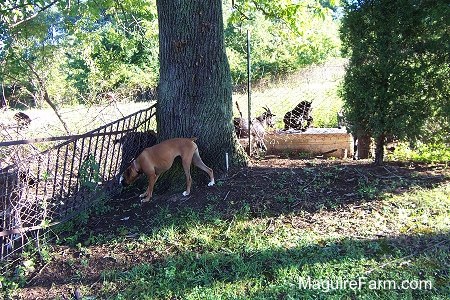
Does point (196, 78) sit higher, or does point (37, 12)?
point (37, 12)

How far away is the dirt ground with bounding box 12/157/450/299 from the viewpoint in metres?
3.72

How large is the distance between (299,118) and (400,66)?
3.10m

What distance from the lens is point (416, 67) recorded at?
16.3 feet

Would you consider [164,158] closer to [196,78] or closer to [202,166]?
[202,166]

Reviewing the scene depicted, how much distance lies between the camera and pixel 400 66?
4.98 m

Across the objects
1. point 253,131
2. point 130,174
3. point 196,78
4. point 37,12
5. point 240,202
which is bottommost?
point 240,202

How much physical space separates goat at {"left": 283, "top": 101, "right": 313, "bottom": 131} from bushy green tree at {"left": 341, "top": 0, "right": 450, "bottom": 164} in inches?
106

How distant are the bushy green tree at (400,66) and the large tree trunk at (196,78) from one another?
1.85 metres

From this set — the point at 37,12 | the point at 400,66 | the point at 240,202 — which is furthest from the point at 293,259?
the point at 37,12

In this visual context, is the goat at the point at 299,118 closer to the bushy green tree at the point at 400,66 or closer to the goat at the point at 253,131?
the goat at the point at 253,131

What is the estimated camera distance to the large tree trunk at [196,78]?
197 inches

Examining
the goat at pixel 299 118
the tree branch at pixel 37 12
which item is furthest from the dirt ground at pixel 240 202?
the tree branch at pixel 37 12

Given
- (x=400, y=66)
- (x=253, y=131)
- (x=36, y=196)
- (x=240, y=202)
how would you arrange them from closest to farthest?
1. (x=36, y=196)
2. (x=240, y=202)
3. (x=400, y=66)
4. (x=253, y=131)

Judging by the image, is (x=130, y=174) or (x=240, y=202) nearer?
(x=240, y=202)
